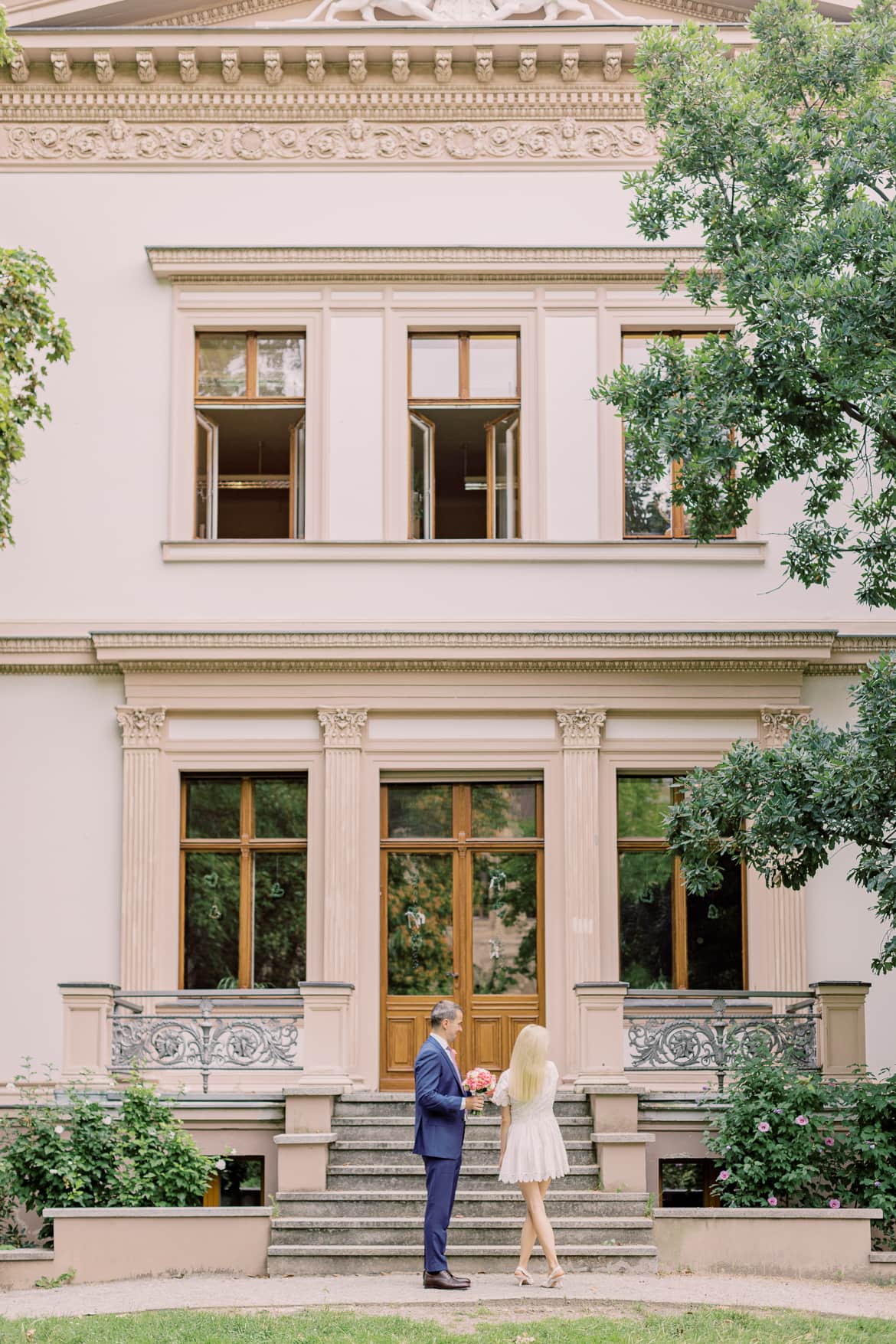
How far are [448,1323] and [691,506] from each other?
269 inches

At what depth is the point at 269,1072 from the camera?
16344 mm

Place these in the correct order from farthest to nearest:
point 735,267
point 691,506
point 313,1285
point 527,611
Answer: point 527,611
point 691,506
point 735,267
point 313,1285

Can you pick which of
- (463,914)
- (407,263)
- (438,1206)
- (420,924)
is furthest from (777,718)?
(438,1206)

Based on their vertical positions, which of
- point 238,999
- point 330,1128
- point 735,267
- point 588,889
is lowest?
point 330,1128

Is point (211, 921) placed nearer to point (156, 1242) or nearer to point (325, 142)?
point (156, 1242)

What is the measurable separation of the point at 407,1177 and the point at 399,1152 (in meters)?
0.45

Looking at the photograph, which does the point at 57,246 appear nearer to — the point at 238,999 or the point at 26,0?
the point at 26,0

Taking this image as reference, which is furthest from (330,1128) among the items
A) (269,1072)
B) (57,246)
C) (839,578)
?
(57,246)

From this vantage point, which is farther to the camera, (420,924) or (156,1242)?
(420,924)

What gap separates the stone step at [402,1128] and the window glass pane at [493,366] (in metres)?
7.54

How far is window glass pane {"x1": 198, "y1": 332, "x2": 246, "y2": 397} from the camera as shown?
18359 mm

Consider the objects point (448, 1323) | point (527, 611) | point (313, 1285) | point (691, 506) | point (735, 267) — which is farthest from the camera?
point (527, 611)

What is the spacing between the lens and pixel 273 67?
18.3m

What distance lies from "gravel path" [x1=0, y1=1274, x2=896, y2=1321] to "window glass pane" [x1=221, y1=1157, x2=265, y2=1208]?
282cm
